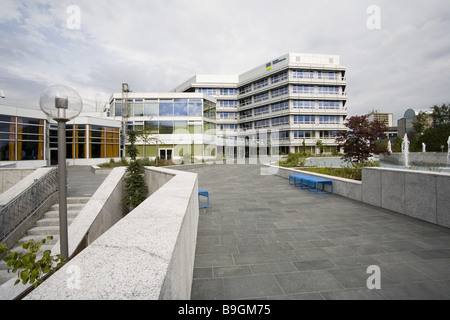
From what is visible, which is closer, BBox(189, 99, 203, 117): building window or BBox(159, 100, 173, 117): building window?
BBox(159, 100, 173, 117): building window

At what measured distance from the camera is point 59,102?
10.6ft

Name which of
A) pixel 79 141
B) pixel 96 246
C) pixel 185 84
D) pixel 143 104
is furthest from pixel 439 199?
pixel 185 84

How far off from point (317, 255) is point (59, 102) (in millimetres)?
4577

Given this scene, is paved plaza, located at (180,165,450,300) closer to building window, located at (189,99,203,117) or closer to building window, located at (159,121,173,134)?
building window, located at (159,121,173,134)

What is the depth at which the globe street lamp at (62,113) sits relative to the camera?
3092 millimetres

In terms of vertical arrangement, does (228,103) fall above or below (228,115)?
above

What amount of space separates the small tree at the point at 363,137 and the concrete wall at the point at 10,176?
1394 centimetres

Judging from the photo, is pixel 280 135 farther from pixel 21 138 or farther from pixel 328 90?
pixel 21 138

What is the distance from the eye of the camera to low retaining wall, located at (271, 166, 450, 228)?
16.9 feet

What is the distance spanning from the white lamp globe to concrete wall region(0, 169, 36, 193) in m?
8.17

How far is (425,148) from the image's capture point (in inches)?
1566

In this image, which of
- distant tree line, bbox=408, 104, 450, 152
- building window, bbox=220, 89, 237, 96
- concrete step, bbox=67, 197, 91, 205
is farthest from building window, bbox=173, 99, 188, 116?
distant tree line, bbox=408, 104, 450, 152

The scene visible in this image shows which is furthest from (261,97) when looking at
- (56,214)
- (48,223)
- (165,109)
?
(48,223)
